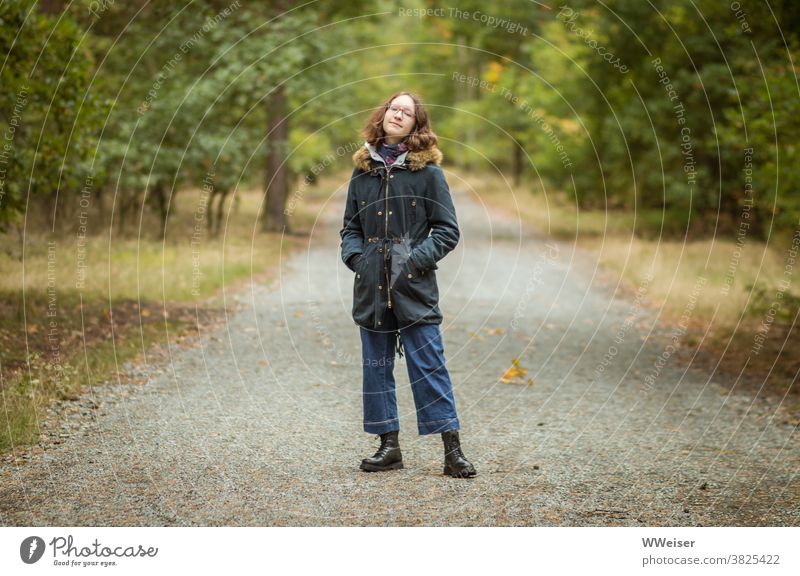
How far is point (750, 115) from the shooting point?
11125 millimetres

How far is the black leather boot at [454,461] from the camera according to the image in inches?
201

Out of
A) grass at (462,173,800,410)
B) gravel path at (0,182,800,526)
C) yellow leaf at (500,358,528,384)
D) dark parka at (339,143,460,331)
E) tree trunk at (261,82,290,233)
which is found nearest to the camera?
gravel path at (0,182,800,526)

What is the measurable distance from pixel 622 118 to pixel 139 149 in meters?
11.4

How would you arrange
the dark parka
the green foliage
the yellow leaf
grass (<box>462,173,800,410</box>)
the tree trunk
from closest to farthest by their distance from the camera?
1. the dark parka
2. the yellow leaf
3. the green foliage
4. grass (<box>462,173,800,410</box>)
5. the tree trunk

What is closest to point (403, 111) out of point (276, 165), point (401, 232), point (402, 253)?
point (401, 232)

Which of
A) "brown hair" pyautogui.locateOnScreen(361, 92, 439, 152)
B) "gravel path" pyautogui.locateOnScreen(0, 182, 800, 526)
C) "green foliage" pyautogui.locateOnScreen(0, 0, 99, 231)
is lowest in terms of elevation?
"gravel path" pyautogui.locateOnScreen(0, 182, 800, 526)

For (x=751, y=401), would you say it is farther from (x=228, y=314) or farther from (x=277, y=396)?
(x=228, y=314)

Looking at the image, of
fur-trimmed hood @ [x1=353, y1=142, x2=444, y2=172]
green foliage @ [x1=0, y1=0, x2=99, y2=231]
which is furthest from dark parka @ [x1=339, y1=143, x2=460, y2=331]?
green foliage @ [x1=0, y1=0, x2=99, y2=231]

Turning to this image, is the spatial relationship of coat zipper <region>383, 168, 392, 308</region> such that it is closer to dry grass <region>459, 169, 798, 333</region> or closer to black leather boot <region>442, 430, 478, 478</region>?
black leather boot <region>442, 430, 478, 478</region>

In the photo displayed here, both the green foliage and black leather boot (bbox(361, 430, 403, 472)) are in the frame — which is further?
the green foliage

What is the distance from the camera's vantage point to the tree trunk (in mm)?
21047

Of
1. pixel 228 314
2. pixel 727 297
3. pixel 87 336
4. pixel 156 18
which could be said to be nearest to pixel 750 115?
pixel 727 297

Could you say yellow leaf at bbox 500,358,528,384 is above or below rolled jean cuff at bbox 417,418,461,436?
below

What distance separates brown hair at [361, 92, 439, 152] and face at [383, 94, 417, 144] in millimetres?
27
